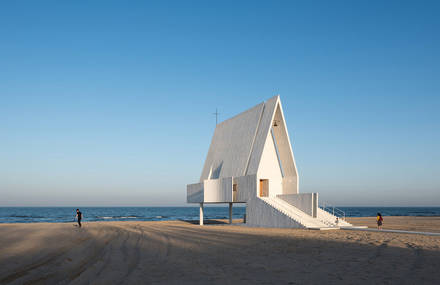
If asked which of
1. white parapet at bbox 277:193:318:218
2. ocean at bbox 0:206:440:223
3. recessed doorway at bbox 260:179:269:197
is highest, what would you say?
recessed doorway at bbox 260:179:269:197

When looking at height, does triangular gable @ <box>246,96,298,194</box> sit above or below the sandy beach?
above

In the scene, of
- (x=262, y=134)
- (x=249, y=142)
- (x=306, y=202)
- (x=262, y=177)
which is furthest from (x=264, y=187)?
(x=306, y=202)

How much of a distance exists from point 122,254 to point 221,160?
731 inches

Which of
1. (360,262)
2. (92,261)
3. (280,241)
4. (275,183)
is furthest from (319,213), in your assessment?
(92,261)

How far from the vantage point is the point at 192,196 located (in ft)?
92.7

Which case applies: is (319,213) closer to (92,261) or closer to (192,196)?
(192,196)

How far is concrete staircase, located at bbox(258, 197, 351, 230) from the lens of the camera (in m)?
18.8

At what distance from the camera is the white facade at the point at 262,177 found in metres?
20.5

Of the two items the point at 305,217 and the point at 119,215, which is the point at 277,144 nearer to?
the point at 305,217

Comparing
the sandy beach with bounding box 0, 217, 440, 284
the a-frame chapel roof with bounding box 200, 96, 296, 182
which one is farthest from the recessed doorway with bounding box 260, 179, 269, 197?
the sandy beach with bounding box 0, 217, 440, 284

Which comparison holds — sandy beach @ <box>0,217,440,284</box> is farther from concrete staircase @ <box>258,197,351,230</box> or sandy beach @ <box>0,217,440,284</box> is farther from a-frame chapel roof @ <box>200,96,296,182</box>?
a-frame chapel roof @ <box>200,96,296,182</box>

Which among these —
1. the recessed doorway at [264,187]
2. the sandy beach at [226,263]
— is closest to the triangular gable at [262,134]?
the recessed doorway at [264,187]

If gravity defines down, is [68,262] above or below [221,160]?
below

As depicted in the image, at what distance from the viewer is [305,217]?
20.0 meters
